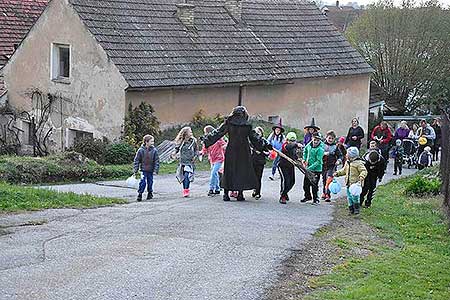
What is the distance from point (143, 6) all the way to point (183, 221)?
1899 centimetres

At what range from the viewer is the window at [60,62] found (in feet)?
96.7

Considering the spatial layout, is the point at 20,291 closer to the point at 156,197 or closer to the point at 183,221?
the point at 183,221

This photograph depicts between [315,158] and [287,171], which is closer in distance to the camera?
[287,171]

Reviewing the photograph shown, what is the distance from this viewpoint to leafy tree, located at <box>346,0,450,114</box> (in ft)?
143

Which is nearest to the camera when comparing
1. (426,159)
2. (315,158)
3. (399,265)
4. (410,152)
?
(399,265)

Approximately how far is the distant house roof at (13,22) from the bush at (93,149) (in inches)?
246

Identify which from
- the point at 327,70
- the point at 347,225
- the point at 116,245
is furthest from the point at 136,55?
the point at 116,245

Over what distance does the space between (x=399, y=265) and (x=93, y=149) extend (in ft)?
55.9

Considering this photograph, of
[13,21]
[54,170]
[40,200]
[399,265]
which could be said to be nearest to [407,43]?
[13,21]

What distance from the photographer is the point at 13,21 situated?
33.5 metres

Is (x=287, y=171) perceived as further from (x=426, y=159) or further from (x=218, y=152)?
(x=426, y=159)

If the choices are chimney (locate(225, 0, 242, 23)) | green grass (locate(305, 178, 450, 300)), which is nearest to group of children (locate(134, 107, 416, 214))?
green grass (locate(305, 178, 450, 300))

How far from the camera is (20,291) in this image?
8820 millimetres

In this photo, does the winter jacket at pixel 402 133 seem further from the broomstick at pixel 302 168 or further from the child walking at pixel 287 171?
the child walking at pixel 287 171
